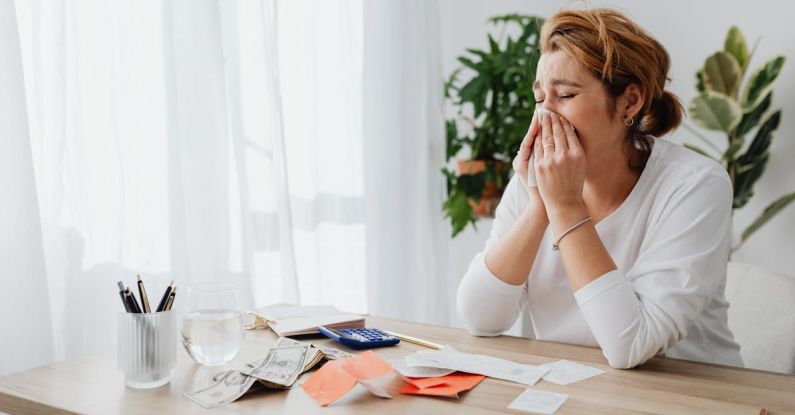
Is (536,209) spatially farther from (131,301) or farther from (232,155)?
(232,155)

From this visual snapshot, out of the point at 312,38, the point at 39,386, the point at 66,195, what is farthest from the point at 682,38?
the point at 39,386

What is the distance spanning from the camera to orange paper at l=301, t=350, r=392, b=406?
3.38 feet

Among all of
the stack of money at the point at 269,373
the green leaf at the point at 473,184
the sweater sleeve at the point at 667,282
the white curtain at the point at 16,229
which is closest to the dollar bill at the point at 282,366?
the stack of money at the point at 269,373

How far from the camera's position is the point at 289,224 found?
2316mm

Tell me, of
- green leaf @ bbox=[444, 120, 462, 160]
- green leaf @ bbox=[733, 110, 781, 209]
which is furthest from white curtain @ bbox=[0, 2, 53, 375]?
green leaf @ bbox=[733, 110, 781, 209]

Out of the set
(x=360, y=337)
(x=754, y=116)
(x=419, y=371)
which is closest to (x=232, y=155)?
(x=360, y=337)

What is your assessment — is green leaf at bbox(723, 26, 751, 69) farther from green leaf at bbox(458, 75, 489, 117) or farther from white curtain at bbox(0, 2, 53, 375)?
white curtain at bbox(0, 2, 53, 375)

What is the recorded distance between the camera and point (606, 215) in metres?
1.48

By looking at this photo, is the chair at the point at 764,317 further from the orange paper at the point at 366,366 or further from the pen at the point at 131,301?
the pen at the point at 131,301

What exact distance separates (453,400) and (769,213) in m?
2.01

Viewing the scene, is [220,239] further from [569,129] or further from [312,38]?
[569,129]

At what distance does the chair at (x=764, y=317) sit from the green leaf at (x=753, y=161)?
3.52ft

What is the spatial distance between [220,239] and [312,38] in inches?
33.7

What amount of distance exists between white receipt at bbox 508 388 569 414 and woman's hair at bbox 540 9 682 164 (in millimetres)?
645
